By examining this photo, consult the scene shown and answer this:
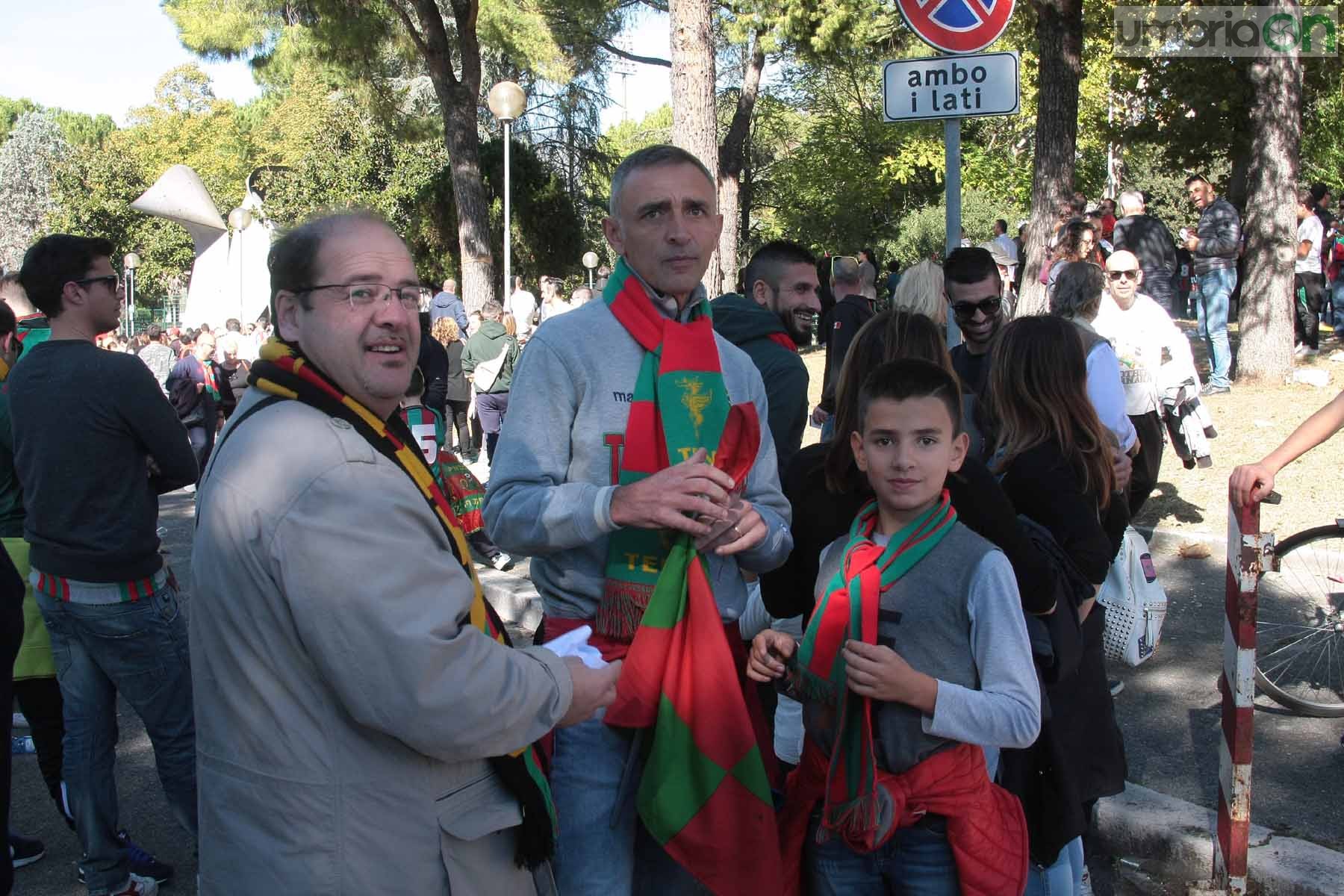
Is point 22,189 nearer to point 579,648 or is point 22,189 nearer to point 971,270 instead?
point 971,270

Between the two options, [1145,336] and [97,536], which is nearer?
[97,536]

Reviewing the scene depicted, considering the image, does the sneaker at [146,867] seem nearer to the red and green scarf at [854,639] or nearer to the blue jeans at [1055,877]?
the red and green scarf at [854,639]

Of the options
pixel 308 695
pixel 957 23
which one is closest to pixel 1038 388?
pixel 308 695

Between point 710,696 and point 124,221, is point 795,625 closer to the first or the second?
point 710,696

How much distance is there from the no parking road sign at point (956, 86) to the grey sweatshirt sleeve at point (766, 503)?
118 inches

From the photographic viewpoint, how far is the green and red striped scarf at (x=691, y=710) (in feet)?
7.91

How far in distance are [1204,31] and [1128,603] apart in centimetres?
1633

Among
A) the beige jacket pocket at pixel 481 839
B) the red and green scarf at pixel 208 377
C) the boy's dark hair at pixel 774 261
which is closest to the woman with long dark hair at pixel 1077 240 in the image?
the boy's dark hair at pixel 774 261

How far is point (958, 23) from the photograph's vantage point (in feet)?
17.5

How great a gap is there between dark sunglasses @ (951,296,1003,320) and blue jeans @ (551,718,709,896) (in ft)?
8.86

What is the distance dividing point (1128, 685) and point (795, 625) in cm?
290

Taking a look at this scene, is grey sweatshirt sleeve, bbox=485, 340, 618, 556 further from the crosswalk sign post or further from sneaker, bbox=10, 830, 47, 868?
the crosswalk sign post

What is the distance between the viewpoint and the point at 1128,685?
5508 millimetres

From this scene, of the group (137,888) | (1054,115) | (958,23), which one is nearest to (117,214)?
(1054,115)
